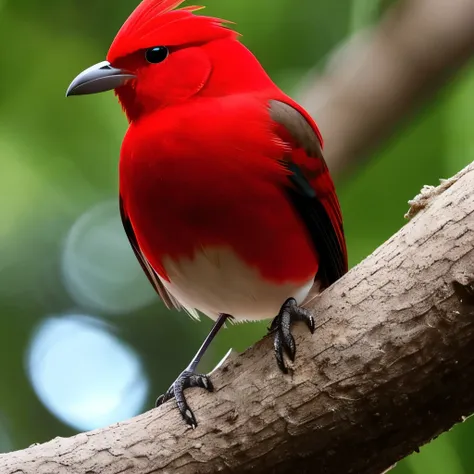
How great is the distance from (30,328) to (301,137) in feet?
7.46

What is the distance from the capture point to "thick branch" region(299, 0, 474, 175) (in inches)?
134

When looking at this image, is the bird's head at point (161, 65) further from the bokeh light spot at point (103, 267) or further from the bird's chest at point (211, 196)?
the bokeh light spot at point (103, 267)

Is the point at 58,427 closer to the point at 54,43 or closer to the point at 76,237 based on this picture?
the point at 76,237

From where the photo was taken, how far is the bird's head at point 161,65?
103 inches

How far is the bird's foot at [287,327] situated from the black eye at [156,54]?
32.7 inches

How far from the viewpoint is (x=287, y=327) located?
91.4 inches

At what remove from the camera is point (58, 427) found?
164 inches

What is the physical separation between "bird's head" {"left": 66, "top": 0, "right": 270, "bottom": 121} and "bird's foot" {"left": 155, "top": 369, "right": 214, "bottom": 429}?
761mm

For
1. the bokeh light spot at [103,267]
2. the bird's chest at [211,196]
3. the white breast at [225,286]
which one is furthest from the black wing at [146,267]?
the bokeh light spot at [103,267]

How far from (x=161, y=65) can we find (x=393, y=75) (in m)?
1.13

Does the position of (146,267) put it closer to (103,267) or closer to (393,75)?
(393,75)

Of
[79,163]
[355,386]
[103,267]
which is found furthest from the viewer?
[103,267]

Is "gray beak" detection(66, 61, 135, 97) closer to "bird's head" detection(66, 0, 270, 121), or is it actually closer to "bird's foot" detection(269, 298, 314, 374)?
"bird's head" detection(66, 0, 270, 121)

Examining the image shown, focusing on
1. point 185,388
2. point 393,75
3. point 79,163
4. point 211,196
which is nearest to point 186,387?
point 185,388
